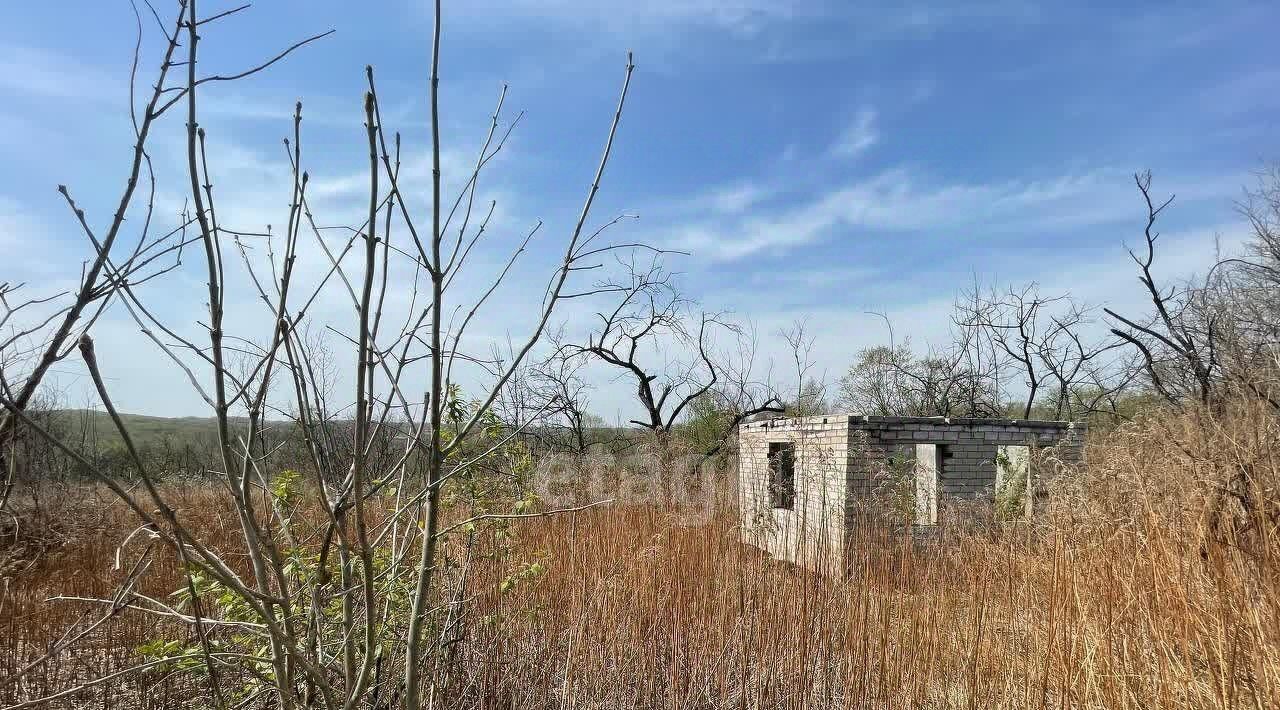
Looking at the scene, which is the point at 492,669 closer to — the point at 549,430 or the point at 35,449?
the point at 35,449

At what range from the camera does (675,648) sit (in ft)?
10.1

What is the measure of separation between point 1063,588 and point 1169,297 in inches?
461

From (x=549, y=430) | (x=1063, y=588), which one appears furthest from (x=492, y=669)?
(x=549, y=430)

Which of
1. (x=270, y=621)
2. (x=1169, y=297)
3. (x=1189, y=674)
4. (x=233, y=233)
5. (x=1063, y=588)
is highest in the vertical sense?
(x=1169, y=297)

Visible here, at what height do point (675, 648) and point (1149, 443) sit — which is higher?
point (1149, 443)

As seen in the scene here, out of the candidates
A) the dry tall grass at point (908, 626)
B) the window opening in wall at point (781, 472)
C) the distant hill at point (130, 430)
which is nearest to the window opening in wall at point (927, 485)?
the window opening in wall at point (781, 472)

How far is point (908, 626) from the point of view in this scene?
314 cm

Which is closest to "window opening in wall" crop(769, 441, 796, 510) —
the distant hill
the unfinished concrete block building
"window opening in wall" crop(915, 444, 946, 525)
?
the unfinished concrete block building

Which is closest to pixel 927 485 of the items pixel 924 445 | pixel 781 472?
pixel 924 445

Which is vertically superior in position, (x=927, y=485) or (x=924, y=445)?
(x=924, y=445)

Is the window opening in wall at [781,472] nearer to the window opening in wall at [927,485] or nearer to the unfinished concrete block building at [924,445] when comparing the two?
the unfinished concrete block building at [924,445]

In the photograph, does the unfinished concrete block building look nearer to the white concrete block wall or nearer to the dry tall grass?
the white concrete block wall

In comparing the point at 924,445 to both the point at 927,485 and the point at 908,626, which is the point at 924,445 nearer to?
the point at 927,485

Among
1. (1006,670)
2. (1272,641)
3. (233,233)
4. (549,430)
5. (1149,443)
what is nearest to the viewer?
(233,233)
